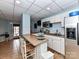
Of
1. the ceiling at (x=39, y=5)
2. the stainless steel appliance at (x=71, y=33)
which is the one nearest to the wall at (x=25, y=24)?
the ceiling at (x=39, y=5)

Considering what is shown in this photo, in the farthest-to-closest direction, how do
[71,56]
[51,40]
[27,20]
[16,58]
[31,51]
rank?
[27,20]
[51,40]
[16,58]
[71,56]
[31,51]

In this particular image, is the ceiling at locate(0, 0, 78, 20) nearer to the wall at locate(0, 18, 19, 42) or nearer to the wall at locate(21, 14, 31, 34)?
the wall at locate(21, 14, 31, 34)

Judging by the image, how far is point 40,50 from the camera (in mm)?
2545

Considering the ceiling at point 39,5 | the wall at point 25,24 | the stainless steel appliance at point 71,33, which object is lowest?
the stainless steel appliance at point 71,33

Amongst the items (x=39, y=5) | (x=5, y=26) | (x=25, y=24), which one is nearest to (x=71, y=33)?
(x=39, y=5)

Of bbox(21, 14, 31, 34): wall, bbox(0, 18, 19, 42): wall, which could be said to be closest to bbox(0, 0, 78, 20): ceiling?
bbox(21, 14, 31, 34): wall

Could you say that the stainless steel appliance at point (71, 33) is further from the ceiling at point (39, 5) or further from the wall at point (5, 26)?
the wall at point (5, 26)

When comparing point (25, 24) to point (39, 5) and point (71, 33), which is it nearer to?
point (39, 5)

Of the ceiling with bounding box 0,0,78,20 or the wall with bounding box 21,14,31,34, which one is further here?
the wall with bounding box 21,14,31,34

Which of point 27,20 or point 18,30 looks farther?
point 18,30

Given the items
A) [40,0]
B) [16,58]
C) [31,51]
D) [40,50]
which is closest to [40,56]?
[40,50]

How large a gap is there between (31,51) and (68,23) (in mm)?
1798

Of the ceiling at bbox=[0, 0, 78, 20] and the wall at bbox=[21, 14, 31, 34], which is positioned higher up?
the ceiling at bbox=[0, 0, 78, 20]

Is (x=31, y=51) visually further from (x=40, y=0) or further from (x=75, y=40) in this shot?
(x=40, y=0)
